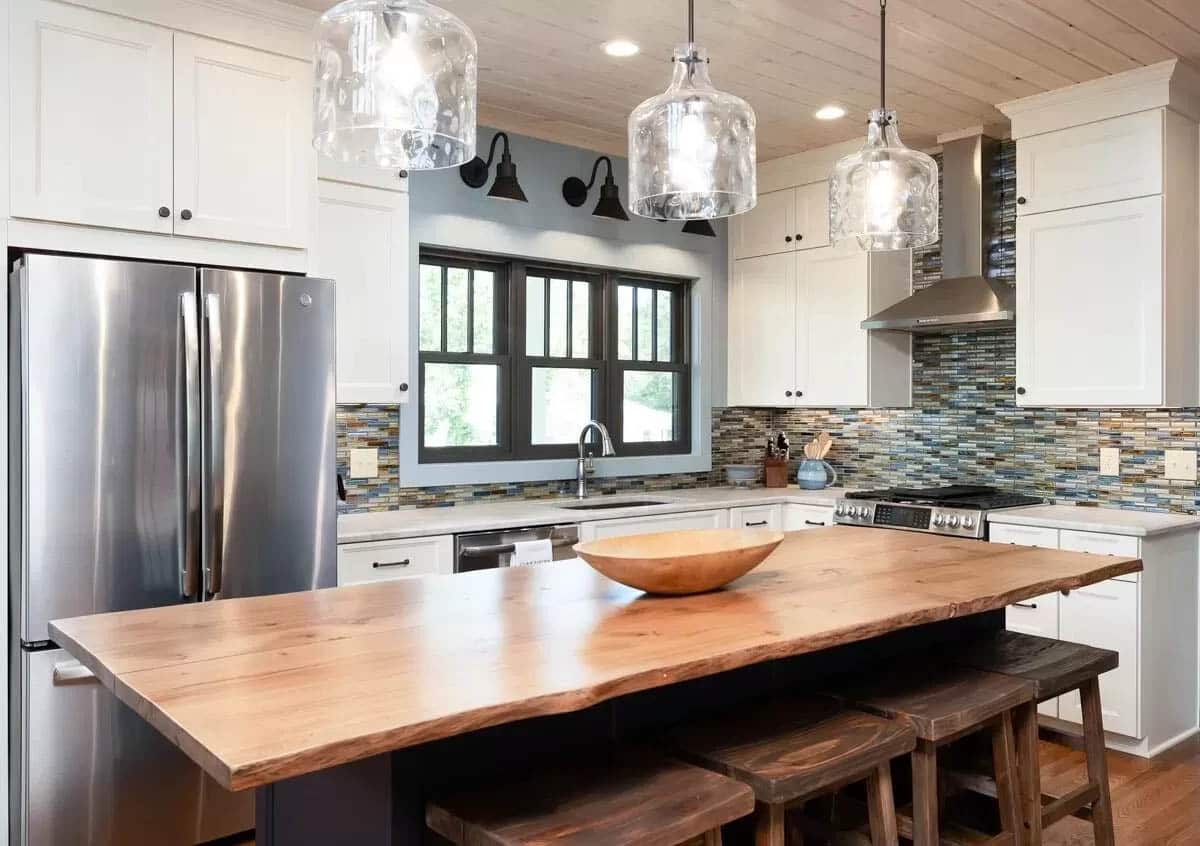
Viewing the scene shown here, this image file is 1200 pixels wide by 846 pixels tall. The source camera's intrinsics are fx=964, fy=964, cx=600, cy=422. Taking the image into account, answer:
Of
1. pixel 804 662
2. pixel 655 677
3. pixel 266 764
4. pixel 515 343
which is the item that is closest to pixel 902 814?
pixel 804 662

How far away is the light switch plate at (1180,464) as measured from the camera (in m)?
3.92

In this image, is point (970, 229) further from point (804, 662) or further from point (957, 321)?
point (804, 662)

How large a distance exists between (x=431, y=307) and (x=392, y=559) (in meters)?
1.35

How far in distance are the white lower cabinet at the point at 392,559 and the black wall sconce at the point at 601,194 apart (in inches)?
72.2

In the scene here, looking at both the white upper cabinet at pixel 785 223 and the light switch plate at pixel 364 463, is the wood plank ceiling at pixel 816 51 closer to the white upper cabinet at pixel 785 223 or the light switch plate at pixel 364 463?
the white upper cabinet at pixel 785 223

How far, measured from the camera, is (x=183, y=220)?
9.59 feet

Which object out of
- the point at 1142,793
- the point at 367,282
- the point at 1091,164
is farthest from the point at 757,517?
the point at 367,282

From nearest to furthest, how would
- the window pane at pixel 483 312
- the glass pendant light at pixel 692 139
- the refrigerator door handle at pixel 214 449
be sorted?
the glass pendant light at pixel 692 139 < the refrigerator door handle at pixel 214 449 < the window pane at pixel 483 312

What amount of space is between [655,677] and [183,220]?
7.29ft

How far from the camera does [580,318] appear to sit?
16.3ft

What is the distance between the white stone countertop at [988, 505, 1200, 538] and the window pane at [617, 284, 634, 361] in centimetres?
204

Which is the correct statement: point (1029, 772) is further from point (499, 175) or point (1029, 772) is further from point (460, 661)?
point (499, 175)

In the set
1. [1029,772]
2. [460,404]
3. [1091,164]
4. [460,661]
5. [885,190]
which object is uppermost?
[1091,164]

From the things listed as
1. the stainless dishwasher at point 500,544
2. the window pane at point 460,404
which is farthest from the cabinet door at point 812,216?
the stainless dishwasher at point 500,544
